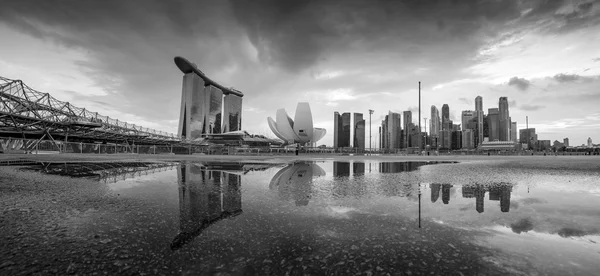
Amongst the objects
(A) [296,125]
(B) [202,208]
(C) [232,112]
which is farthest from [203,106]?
(B) [202,208]

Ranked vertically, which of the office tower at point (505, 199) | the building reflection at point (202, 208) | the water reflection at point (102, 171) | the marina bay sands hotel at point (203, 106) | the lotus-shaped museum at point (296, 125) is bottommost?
the water reflection at point (102, 171)

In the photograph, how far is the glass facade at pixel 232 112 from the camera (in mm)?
181500

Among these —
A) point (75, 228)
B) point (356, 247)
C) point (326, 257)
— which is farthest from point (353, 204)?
point (75, 228)

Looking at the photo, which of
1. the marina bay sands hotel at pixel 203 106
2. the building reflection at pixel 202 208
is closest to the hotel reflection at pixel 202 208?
the building reflection at pixel 202 208

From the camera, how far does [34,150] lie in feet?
121

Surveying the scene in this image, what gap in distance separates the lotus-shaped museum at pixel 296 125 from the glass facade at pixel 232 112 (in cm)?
11910

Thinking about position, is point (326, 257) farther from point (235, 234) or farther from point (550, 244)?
point (550, 244)

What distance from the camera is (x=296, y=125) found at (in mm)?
62969

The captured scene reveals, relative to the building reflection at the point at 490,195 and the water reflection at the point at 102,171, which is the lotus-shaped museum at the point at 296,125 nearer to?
the water reflection at the point at 102,171

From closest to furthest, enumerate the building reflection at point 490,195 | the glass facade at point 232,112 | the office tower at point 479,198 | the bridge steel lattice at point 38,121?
the office tower at point 479,198 < the building reflection at point 490,195 < the bridge steel lattice at point 38,121 < the glass facade at point 232,112

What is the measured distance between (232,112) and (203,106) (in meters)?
52.7

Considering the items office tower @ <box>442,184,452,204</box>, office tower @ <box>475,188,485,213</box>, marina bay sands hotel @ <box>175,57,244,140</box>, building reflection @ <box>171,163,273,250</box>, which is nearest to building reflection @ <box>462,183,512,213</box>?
office tower @ <box>475,188,485,213</box>

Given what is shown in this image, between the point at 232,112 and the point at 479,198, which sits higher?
the point at 232,112

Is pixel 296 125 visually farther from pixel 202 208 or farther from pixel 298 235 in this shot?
pixel 298 235
